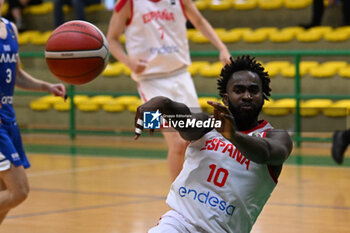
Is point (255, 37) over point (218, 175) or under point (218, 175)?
under

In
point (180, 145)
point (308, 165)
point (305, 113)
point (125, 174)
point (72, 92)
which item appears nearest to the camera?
point (180, 145)

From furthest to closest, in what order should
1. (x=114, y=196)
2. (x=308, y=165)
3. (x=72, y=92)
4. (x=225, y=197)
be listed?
(x=72, y=92), (x=308, y=165), (x=114, y=196), (x=225, y=197)

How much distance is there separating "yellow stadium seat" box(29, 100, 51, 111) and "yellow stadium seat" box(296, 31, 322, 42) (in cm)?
467

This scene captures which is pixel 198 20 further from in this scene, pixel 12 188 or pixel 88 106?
pixel 88 106

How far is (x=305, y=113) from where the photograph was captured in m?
10.4

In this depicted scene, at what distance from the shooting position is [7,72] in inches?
183

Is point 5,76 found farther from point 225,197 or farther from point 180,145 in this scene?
point 225,197

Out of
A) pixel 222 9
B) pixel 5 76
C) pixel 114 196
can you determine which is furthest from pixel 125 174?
pixel 222 9

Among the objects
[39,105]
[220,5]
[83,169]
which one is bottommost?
[39,105]

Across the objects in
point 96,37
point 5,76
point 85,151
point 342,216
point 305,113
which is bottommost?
point 85,151

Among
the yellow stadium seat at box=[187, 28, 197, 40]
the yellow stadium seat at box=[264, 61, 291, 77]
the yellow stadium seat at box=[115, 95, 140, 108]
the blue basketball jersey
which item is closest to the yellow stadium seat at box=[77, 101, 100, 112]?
the yellow stadium seat at box=[115, 95, 140, 108]

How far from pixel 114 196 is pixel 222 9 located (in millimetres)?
7771

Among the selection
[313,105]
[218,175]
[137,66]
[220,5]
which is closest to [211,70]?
[313,105]

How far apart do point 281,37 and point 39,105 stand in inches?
180
